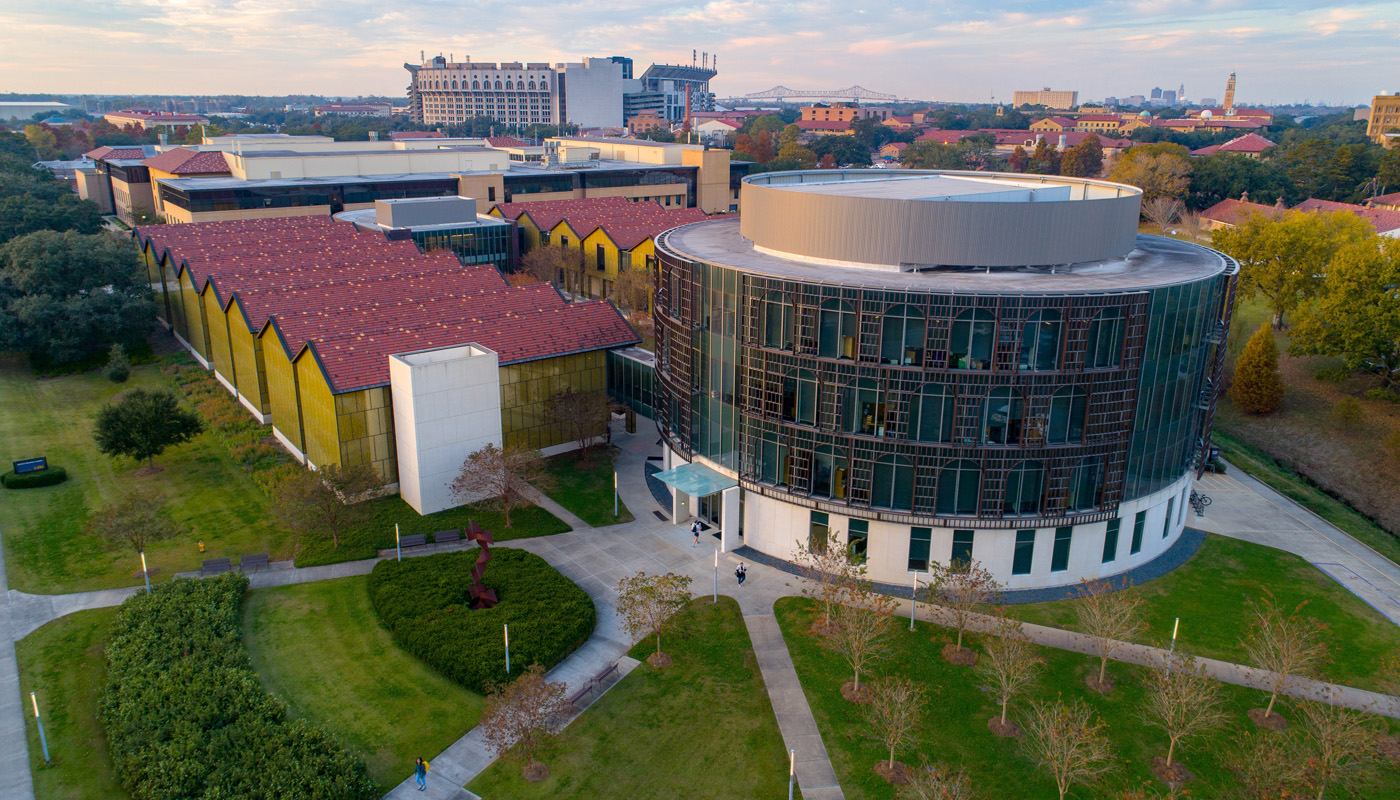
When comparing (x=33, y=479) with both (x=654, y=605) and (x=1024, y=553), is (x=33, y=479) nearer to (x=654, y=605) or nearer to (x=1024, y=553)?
(x=654, y=605)

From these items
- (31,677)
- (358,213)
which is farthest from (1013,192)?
(358,213)

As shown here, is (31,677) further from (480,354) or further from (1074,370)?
(1074,370)

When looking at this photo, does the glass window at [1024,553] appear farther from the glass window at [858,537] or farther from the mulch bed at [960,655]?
the glass window at [858,537]

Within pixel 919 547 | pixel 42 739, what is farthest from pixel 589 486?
pixel 42 739

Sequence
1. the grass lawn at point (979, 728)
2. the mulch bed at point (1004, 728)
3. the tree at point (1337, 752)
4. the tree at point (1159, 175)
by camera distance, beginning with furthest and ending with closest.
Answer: the tree at point (1159, 175), the mulch bed at point (1004, 728), the grass lawn at point (979, 728), the tree at point (1337, 752)

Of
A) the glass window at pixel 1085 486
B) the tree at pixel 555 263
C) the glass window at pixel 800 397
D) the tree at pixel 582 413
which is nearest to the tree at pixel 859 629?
the glass window at pixel 800 397

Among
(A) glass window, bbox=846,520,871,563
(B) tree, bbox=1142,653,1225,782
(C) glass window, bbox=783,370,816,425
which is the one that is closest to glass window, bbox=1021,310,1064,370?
(C) glass window, bbox=783,370,816,425
